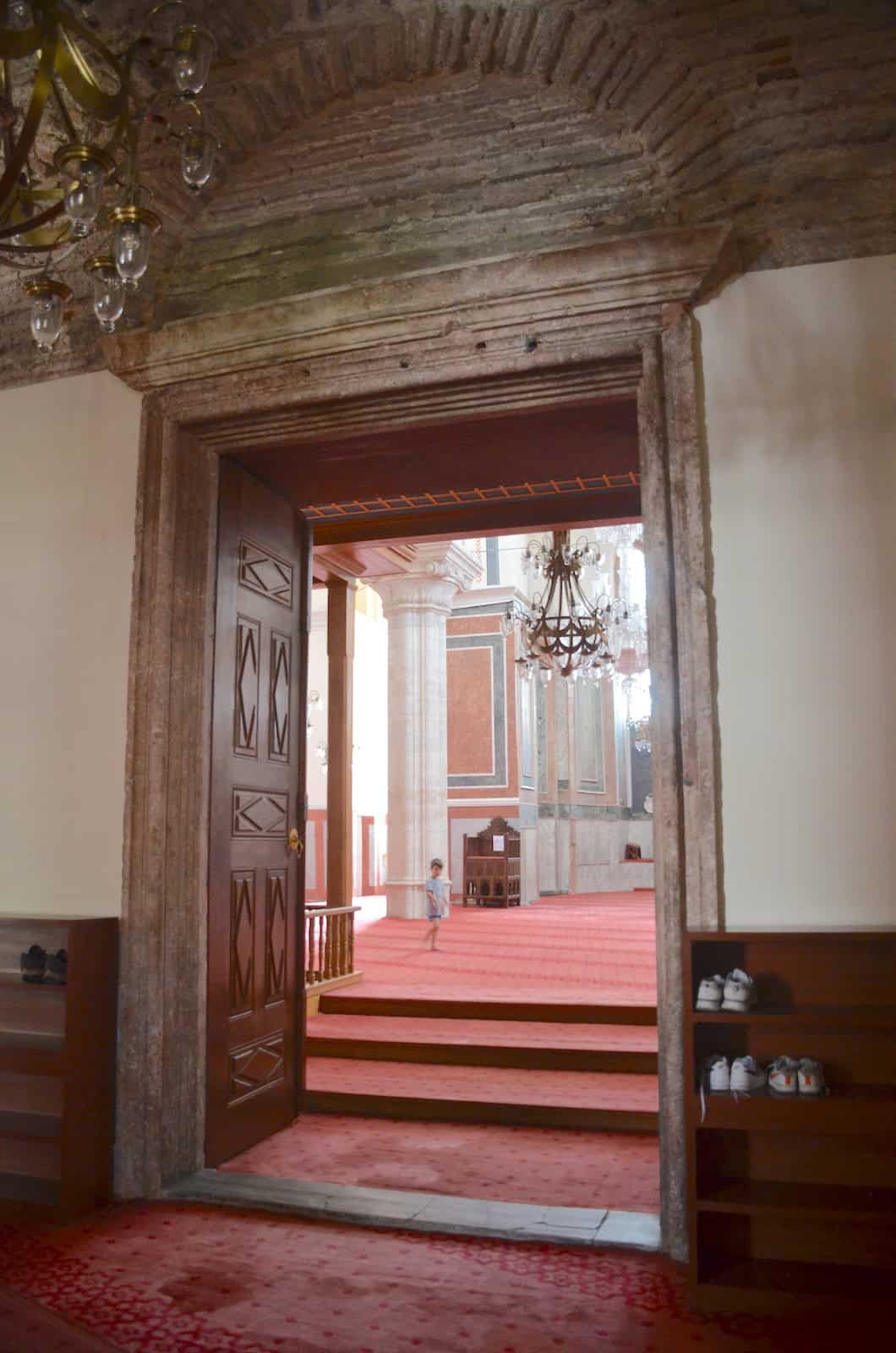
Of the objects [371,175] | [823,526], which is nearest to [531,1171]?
[823,526]

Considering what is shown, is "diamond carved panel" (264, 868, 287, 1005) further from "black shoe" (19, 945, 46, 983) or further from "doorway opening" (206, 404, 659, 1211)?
"black shoe" (19, 945, 46, 983)

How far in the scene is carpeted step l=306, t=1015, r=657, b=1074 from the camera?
592 cm

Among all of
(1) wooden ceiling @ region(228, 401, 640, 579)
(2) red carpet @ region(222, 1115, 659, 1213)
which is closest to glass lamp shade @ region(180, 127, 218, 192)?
(1) wooden ceiling @ region(228, 401, 640, 579)

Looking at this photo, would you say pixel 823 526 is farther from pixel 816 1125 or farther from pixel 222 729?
pixel 222 729

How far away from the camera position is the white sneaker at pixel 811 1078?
3.13m

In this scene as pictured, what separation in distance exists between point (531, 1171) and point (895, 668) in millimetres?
2473

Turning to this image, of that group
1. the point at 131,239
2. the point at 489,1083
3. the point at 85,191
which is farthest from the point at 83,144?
the point at 489,1083

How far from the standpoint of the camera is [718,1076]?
3.22m

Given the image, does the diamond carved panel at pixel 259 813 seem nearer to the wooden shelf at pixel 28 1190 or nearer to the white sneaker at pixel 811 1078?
the wooden shelf at pixel 28 1190

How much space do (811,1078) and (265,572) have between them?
10.5 ft

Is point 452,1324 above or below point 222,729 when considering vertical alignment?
below

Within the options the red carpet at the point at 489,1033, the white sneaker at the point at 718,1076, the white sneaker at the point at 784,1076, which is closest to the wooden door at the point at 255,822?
the red carpet at the point at 489,1033

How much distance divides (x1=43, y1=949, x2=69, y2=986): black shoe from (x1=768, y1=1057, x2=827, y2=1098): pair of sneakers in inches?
100

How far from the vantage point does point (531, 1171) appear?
434 cm
